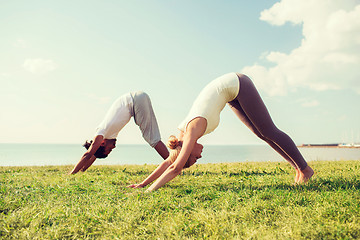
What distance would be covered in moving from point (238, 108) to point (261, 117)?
47 centimetres

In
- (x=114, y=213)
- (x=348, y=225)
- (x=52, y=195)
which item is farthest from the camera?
(x=52, y=195)

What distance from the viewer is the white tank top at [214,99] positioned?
3789mm

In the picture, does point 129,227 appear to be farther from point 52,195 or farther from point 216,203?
point 52,195

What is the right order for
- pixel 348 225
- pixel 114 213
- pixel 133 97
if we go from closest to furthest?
1. pixel 348 225
2. pixel 114 213
3. pixel 133 97

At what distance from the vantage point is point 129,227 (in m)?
2.51

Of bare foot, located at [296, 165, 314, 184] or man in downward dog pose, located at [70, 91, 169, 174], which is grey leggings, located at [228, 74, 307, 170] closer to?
bare foot, located at [296, 165, 314, 184]

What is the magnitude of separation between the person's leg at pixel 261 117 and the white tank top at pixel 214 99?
0.47ft

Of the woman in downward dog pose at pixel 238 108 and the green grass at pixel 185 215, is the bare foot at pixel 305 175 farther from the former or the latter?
the green grass at pixel 185 215

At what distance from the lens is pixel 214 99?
389 cm

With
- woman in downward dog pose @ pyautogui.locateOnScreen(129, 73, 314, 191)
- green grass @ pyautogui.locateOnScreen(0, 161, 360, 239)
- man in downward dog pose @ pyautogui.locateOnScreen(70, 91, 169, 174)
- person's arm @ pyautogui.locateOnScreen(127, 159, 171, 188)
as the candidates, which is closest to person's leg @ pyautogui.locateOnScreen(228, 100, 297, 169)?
woman in downward dog pose @ pyautogui.locateOnScreen(129, 73, 314, 191)

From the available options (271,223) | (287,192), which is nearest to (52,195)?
(271,223)

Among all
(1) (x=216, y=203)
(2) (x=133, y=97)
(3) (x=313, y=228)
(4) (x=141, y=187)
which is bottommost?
(4) (x=141, y=187)

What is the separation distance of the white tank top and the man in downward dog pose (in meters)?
2.83

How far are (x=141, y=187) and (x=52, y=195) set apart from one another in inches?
52.5
